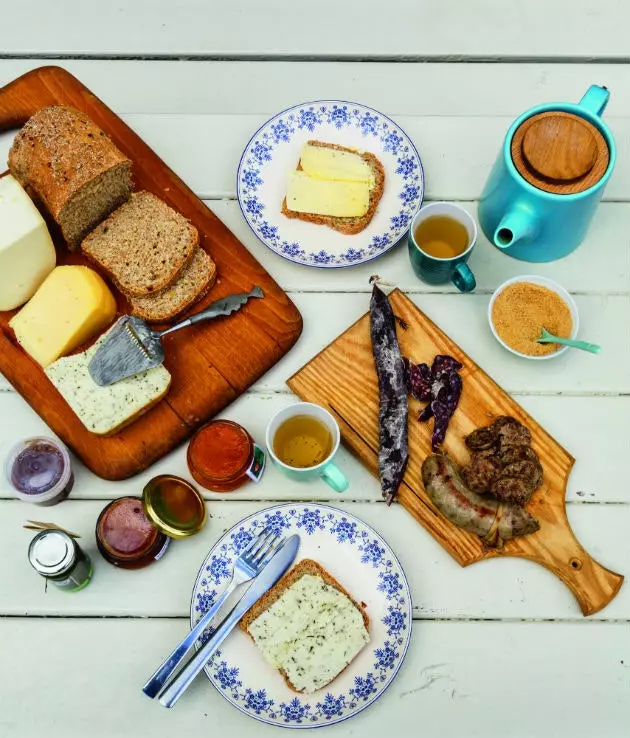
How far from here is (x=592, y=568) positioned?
1917 mm

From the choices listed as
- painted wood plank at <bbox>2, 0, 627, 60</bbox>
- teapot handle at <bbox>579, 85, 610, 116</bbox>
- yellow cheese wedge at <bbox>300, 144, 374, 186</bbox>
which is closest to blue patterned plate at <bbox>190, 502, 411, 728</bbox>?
yellow cheese wedge at <bbox>300, 144, 374, 186</bbox>

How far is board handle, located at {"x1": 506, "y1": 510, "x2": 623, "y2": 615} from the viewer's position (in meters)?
1.91

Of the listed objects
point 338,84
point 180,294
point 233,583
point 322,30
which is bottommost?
point 233,583

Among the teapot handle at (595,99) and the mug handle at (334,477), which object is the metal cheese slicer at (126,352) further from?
the teapot handle at (595,99)

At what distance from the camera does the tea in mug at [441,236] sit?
2.10 metres

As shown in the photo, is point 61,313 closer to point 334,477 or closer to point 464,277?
point 334,477

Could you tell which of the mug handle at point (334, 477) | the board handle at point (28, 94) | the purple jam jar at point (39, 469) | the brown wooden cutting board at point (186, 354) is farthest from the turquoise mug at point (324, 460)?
the board handle at point (28, 94)

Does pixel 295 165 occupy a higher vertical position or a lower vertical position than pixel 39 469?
higher

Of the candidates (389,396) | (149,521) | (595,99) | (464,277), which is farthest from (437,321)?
(149,521)

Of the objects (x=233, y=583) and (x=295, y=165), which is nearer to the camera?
(x=233, y=583)

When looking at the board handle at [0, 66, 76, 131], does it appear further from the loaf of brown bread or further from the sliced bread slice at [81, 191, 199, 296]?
the sliced bread slice at [81, 191, 199, 296]

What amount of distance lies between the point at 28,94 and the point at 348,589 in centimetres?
173

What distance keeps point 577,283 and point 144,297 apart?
1.25 m

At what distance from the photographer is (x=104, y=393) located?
1.95m
